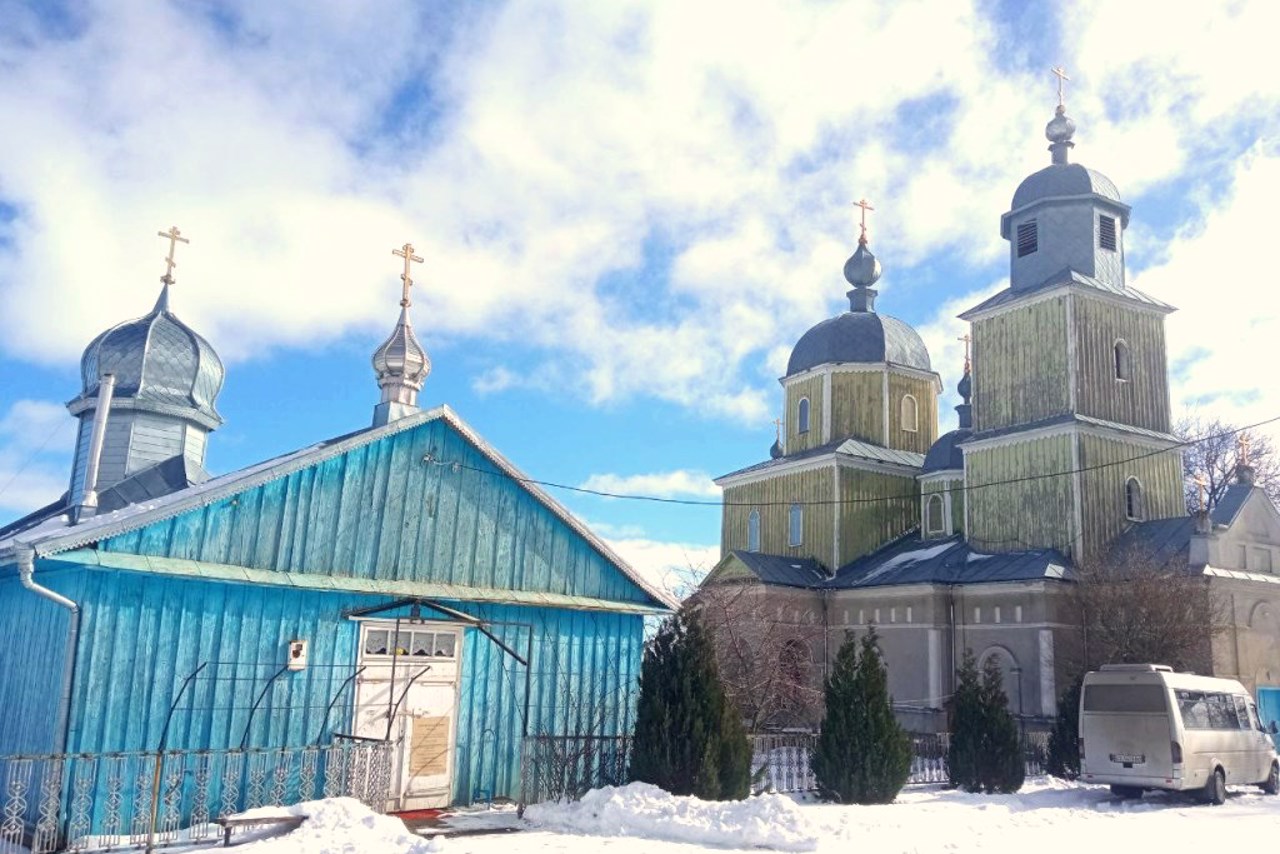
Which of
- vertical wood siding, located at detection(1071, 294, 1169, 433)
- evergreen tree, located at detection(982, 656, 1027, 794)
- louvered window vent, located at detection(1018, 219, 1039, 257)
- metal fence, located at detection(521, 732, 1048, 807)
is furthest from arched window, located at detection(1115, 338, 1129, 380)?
metal fence, located at detection(521, 732, 1048, 807)

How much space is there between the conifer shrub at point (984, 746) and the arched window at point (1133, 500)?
1339cm

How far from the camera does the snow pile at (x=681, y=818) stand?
12.1 metres

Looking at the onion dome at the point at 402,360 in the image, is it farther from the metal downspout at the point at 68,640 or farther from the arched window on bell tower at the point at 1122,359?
the arched window on bell tower at the point at 1122,359

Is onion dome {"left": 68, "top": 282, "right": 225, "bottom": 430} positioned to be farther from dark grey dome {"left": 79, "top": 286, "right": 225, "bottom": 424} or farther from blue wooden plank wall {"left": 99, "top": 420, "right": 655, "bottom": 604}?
blue wooden plank wall {"left": 99, "top": 420, "right": 655, "bottom": 604}

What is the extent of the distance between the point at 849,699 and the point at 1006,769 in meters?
3.22

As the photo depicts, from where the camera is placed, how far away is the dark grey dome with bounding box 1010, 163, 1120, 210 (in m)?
30.7

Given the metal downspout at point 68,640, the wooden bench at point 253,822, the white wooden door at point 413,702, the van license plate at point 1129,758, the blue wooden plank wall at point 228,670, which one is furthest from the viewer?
the van license plate at point 1129,758

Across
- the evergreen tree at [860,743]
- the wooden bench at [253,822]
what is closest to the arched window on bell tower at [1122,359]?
the evergreen tree at [860,743]

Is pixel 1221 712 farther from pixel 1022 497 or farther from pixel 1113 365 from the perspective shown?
pixel 1113 365

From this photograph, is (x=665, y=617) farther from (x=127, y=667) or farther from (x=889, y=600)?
(x=889, y=600)

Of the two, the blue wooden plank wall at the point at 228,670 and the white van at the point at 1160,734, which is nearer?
the blue wooden plank wall at the point at 228,670

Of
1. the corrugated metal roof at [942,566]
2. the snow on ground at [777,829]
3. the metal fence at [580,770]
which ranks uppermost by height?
the corrugated metal roof at [942,566]

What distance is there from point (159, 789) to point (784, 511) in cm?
2651

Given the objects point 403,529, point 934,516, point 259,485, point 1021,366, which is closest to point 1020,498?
point 1021,366
